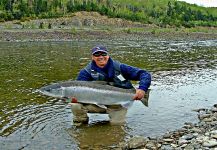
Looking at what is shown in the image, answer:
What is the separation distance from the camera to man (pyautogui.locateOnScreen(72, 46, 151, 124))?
318 inches

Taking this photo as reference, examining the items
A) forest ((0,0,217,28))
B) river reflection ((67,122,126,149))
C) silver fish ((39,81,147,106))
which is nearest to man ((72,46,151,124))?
silver fish ((39,81,147,106))

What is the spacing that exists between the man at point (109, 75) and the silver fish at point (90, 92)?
288 mm

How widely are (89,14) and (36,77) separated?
8745 centimetres

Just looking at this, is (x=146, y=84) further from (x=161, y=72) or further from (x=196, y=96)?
(x=161, y=72)

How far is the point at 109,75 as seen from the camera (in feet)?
27.8

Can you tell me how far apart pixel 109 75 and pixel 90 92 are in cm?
67

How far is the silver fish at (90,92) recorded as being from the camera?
314 inches

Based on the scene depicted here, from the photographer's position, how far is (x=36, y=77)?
57.2 feet

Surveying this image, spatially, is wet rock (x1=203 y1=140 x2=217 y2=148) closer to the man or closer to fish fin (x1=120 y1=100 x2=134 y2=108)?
the man

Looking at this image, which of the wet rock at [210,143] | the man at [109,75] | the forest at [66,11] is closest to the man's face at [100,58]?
the man at [109,75]

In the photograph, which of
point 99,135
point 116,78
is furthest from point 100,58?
point 99,135

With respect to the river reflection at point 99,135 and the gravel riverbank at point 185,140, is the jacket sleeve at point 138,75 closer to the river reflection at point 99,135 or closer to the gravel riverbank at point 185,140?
the gravel riverbank at point 185,140

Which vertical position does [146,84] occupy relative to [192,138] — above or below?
above

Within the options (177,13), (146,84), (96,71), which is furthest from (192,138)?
(177,13)
